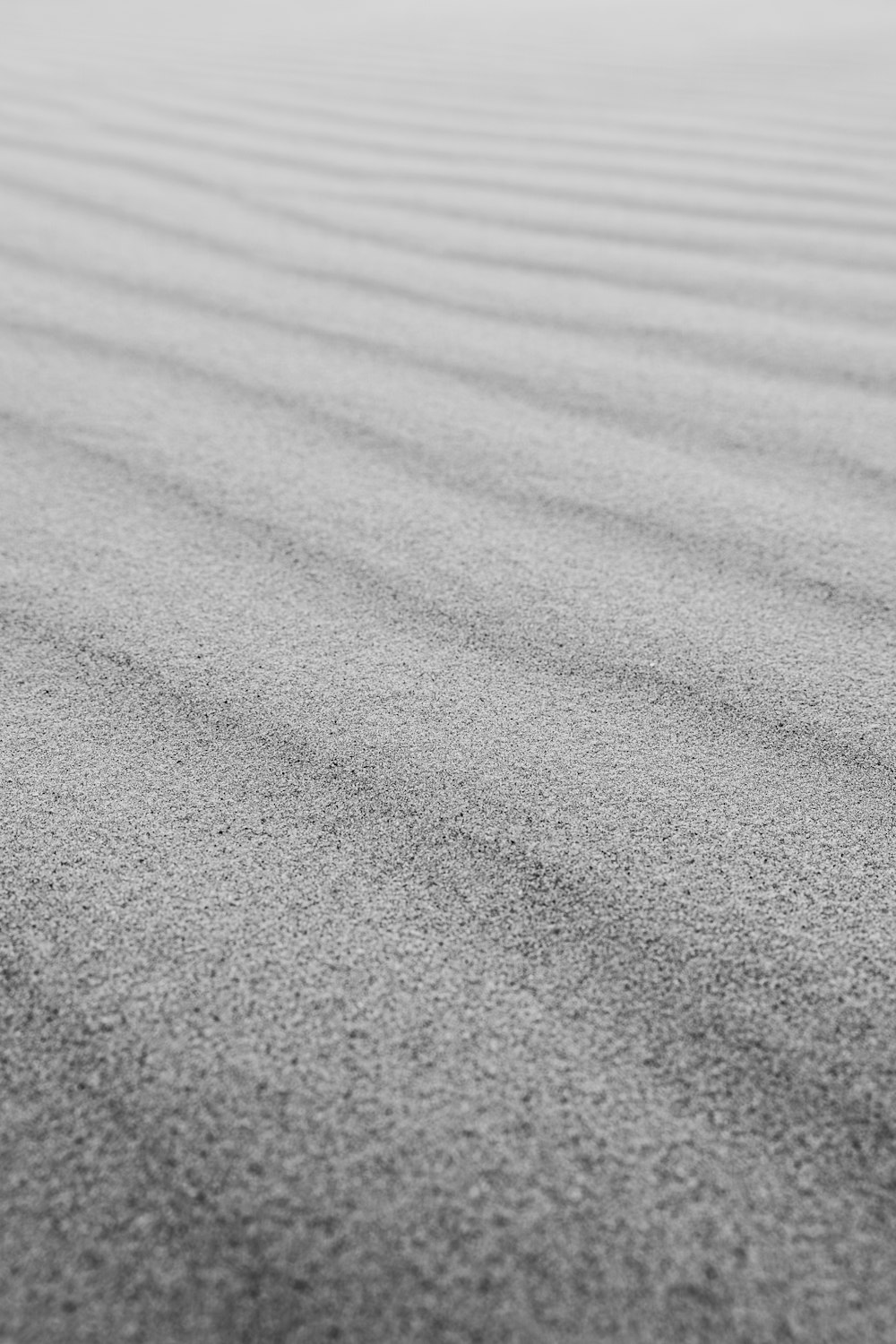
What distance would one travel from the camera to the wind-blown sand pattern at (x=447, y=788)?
696 millimetres

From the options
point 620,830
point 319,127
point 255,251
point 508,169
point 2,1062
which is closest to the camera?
point 2,1062

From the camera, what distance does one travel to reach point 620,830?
98 centimetres

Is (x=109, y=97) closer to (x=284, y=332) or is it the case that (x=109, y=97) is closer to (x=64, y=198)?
(x=64, y=198)

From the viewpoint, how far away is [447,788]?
1035 mm

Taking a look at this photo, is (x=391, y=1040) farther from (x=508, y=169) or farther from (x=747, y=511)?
(x=508, y=169)

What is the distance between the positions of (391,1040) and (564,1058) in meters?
0.12

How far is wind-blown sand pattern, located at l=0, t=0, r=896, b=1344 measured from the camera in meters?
0.70

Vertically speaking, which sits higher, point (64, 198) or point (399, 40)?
point (399, 40)

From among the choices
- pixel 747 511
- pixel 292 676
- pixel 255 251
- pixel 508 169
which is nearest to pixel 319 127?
pixel 508 169

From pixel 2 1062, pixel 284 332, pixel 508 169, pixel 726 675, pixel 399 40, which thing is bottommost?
pixel 2 1062

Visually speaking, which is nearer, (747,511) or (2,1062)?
(2,1062)

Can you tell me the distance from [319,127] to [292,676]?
261cm

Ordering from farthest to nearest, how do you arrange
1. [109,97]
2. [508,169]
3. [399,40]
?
[399,40] → [109,97] → [508,169]

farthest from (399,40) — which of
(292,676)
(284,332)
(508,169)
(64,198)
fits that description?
(292,676)
